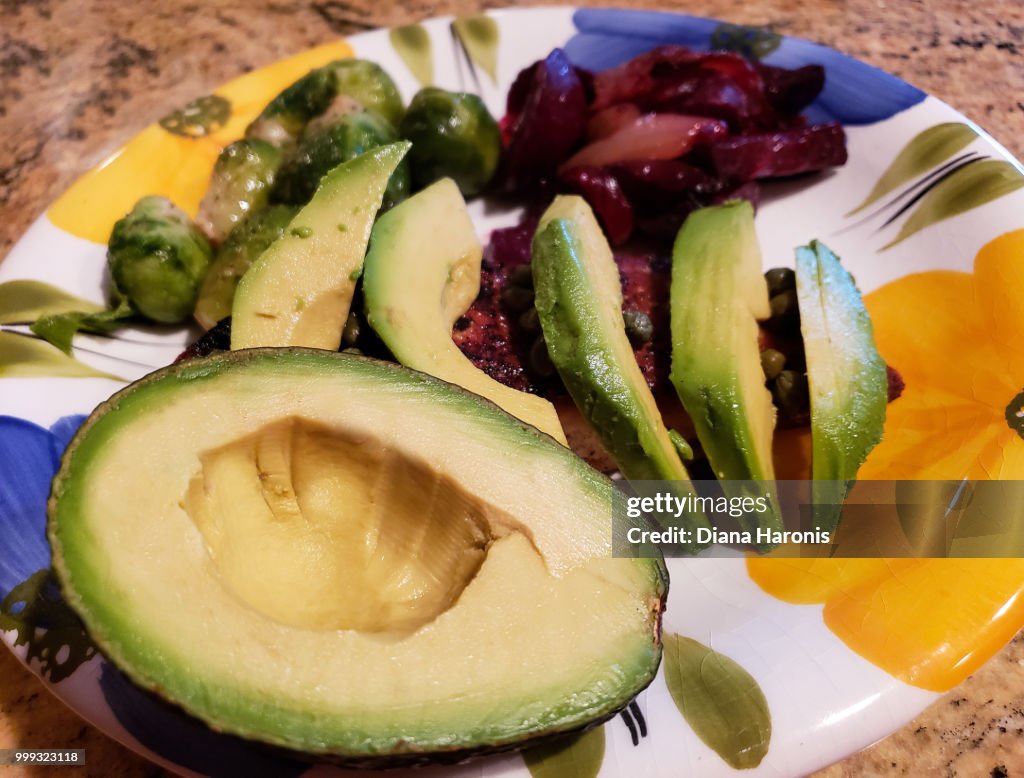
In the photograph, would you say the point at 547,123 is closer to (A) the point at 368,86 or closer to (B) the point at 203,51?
(A) the point at 368,86

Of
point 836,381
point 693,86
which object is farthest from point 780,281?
point 693,86

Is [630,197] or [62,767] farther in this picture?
[630,197]

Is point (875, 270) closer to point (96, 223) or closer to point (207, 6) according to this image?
point (96, 223)

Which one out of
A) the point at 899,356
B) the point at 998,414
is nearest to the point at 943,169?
the point at 899,356

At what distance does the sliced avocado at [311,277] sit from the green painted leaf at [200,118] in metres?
0.90

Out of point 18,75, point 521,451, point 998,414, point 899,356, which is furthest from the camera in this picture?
point 18,75

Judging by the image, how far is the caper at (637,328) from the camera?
1.70 m

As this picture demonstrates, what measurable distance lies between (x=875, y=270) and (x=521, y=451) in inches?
53.8

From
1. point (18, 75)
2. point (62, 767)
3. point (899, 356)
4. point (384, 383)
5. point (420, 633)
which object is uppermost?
point (18, 75)

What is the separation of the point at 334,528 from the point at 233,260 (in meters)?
0.92

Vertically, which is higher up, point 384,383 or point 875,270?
point 384,383

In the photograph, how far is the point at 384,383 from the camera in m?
1.17

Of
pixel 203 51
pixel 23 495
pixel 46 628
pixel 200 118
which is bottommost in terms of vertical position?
pixel 46 628

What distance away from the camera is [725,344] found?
157cm
